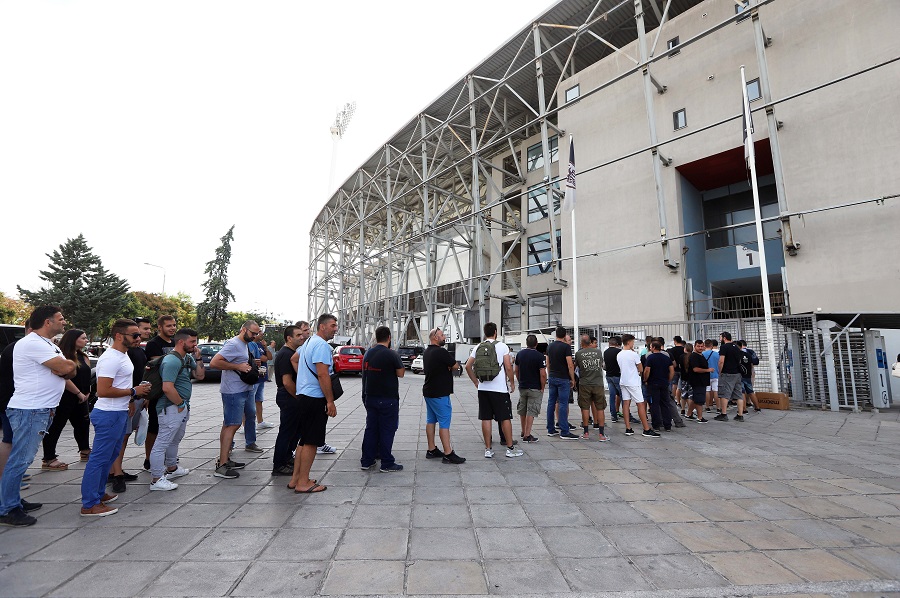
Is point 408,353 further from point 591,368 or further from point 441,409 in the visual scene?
point 441,409

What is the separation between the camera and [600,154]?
17.6 m

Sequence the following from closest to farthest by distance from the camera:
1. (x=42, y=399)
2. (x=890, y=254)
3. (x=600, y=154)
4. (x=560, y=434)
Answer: (x=42, y=399)
(x=560, y=434)
(x=890, y=254)
(x=600, y=154)

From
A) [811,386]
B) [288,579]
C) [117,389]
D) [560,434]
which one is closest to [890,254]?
[811,386]

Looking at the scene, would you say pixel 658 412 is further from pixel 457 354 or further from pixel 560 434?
pixel 457 354

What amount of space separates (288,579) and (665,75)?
763 inches

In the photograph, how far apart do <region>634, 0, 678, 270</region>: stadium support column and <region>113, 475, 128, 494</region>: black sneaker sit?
605 inches

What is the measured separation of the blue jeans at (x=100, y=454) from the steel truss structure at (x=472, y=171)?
50.7 ft

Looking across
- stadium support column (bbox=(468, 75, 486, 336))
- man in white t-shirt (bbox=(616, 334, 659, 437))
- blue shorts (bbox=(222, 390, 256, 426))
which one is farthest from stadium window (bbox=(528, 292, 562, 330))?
blue shorts (bbox=(222, 390, 256, 426))

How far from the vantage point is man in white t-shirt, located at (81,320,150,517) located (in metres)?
3.32

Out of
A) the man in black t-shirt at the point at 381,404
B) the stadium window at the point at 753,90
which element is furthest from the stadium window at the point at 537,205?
the man in black t-shirt at the point at 381,404

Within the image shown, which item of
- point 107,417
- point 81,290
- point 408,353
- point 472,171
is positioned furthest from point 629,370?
point 81,290

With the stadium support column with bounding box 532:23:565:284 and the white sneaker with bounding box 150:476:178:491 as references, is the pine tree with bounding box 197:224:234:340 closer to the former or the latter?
the stadium support column with bounding box 532:23:565:284

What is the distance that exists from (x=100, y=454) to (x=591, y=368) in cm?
595

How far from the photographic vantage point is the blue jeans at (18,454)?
3129mm
